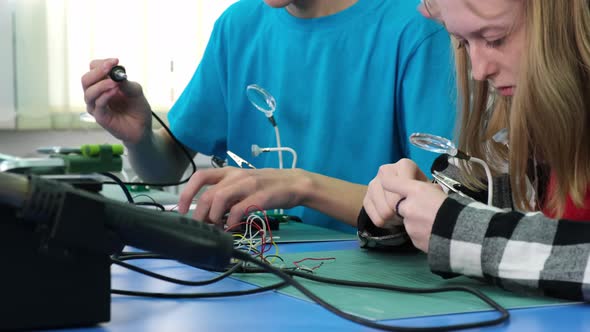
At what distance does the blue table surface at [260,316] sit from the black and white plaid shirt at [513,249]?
0.03 m

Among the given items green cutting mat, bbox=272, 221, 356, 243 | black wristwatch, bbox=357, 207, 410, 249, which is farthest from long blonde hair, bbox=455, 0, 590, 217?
green cutting mat, bbox=272, 221, 356, 243

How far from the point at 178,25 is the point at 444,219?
2.39 meters

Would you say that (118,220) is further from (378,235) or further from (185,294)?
(378,235)

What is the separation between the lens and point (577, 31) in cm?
83

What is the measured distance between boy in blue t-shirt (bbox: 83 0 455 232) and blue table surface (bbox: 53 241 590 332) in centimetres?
51

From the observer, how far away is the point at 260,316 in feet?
1.81

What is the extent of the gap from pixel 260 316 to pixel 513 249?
25 cm

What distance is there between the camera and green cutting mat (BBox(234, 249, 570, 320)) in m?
0.57

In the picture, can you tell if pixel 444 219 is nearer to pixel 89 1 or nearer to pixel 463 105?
pixel 463 105

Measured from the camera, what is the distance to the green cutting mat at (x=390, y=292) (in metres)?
0.57

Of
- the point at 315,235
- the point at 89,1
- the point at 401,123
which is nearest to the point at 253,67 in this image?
the point at 401,123

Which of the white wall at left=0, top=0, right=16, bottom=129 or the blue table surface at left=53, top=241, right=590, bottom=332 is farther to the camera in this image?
the white wall at left=0, top=0, right=16, bottom=129

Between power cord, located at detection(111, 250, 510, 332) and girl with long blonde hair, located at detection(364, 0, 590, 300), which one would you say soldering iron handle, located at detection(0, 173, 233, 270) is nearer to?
power cord, located at detection(111, 250, 510, 332)

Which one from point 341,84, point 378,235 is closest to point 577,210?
point 378,235
